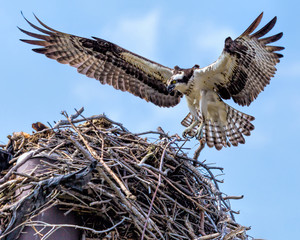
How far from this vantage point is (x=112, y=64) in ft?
22.5

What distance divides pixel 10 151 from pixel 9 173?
59 cm

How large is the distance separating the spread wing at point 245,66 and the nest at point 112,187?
5.26 ft

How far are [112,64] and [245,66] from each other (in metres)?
2.03

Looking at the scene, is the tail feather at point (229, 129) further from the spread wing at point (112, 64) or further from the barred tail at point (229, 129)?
the spread wing at point (112, 64)

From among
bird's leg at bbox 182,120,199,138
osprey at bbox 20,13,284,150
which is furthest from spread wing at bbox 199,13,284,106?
bird's leg at bbox 182,120,199,138

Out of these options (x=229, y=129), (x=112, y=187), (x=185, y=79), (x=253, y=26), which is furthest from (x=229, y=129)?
(x=112, y=187)

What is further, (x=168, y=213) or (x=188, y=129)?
(x=188, y=129)

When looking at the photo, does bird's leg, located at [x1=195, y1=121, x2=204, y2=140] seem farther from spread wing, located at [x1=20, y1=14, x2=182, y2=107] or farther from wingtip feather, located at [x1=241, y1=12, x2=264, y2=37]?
wingtip feather, located at [x1=241, y1=12, x2=264, y2=37]

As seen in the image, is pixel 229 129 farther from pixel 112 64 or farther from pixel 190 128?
pixel 112 64

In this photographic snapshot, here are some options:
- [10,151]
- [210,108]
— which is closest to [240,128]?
[210,108]

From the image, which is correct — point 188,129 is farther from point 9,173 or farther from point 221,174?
point 9,173

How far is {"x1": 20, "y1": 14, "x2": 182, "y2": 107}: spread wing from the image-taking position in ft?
21.6

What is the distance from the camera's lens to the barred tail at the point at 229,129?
→ 6.72 m

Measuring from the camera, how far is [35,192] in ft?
11.7
